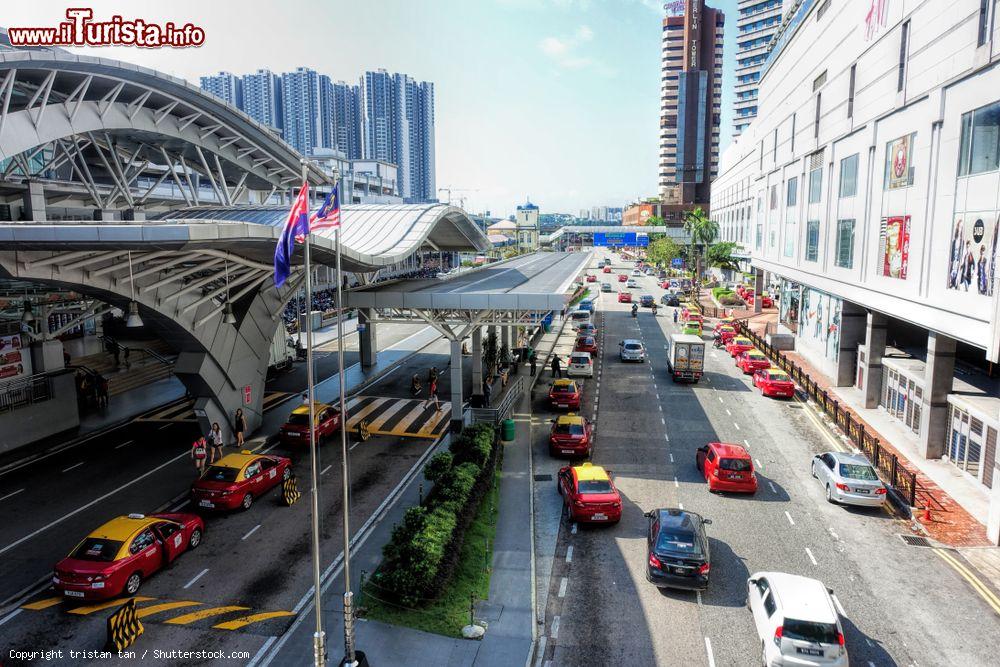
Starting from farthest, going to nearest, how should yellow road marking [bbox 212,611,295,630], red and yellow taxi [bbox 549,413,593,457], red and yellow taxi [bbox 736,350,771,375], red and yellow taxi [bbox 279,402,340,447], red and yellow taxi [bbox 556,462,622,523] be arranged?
red and yellow taxi [bbox 736,350,771,375]
red and yellow taxi [bbox 279,402,340,447]
red and yellow taxi [bbox 549,413,593,457]
red and yellow taxi [bbox 556,462,622,523]
yellow road marking [bbox 212,611,295,630]

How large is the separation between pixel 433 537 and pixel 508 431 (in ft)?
37.5

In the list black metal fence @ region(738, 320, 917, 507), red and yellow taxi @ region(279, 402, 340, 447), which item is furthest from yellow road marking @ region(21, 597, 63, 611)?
black metal fence @ region(738, 320, 917, 507)

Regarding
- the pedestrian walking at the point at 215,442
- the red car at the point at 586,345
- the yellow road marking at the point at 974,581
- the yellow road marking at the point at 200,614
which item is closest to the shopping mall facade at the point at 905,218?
the yellow road marking at the point at 974,581

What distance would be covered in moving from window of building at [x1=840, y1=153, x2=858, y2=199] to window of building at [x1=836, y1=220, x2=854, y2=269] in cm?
151

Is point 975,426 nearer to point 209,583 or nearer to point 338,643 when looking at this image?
point 338,643

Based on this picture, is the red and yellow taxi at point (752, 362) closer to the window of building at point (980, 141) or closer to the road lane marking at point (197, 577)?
the window of building at point (980, 141)

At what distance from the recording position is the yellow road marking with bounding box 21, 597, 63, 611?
14047mm

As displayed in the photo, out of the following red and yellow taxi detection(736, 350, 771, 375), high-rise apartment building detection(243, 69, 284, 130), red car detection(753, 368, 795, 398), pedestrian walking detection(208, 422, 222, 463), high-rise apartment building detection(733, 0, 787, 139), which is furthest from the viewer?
high-rise apartment building detection(243, 69, 284, 130)

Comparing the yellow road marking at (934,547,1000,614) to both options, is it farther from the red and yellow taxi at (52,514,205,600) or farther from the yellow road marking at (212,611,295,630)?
the red and yellow taxi at (52,514,205,600)

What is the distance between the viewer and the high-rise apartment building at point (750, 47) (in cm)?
12850

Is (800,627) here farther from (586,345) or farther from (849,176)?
(586,345)

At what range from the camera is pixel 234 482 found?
19.0 m

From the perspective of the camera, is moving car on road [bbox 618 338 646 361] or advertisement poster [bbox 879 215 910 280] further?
moving car on road [bbox 618 338 646 361]

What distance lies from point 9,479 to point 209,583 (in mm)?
11950
